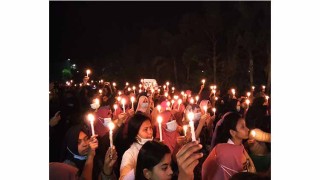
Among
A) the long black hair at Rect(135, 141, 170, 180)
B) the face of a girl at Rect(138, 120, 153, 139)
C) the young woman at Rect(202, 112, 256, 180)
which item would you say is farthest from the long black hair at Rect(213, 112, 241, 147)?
the long black hair at Rect(135, 141, 170, 180)

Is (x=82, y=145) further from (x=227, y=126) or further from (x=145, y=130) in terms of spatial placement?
(x=227, y=126)

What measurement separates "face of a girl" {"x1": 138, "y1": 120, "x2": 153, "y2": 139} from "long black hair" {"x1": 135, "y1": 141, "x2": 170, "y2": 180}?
2.98 ft

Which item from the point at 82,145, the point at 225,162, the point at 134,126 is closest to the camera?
the point at 225,162

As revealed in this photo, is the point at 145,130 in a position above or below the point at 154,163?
above

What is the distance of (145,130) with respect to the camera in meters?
3.61

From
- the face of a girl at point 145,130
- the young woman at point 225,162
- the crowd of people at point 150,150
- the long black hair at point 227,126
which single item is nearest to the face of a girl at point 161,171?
the crowd of people at point 150,150

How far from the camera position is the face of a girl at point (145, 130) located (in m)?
3.58

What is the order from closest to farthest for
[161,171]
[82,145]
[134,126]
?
[161,171] < [82,145] < [134,126]

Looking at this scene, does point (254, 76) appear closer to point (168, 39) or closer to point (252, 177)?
point (168, 39)

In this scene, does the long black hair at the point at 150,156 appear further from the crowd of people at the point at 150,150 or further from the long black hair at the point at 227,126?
the long black hair at the point at 227,126

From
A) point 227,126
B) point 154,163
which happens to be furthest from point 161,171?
point 227,126

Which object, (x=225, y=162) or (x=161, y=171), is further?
(x=225, y=162)

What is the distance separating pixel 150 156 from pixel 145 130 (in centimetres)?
102
